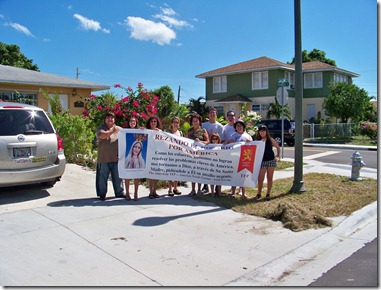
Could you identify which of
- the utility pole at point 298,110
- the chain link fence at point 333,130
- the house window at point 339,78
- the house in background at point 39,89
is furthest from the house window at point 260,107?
the utility pole at point 298,110

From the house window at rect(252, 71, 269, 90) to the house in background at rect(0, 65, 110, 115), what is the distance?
1723cm

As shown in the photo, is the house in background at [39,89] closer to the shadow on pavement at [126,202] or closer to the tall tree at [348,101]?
the shadow on pavement at [126,202]

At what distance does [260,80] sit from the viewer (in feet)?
111

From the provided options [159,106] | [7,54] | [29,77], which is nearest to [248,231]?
[159,106]

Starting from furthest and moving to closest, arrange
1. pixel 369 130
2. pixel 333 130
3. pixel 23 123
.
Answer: pixel 333 130 < pixel 369 130 < pixel 23 123

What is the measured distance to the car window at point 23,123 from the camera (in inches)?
255

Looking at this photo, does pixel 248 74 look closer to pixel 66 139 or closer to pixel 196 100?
pixel 196 100

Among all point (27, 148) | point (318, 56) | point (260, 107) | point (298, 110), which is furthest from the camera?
point (318, 56)

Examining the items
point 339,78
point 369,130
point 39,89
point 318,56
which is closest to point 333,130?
point 369,130

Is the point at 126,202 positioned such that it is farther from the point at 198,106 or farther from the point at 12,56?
the point at 12,56

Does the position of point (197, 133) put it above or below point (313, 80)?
below

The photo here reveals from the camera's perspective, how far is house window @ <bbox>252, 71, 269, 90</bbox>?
33469 millimetres

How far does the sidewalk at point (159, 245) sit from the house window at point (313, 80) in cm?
2942

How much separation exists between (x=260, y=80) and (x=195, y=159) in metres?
27.9
